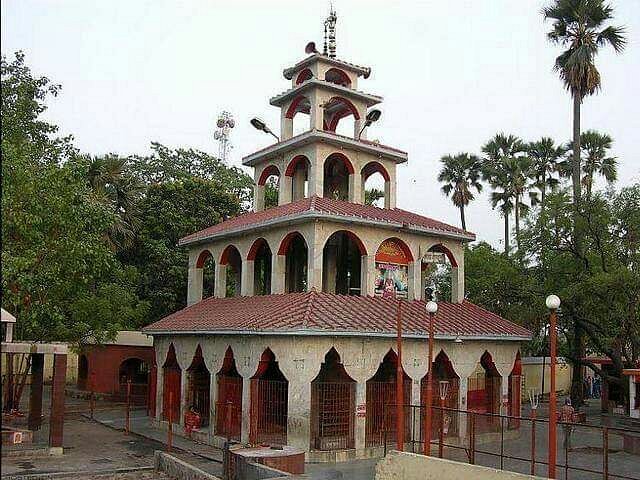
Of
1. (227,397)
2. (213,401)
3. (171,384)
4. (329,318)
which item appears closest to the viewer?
(329,318)

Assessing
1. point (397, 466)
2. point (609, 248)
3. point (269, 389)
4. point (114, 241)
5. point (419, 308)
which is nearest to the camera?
point (397, 466)

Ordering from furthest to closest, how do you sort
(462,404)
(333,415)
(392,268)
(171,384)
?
(171,384) → (392,268) → (462,404) → (333,415)

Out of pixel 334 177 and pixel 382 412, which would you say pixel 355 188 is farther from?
pixel 382 412

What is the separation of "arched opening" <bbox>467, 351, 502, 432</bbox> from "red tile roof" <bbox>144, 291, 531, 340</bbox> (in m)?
1.20

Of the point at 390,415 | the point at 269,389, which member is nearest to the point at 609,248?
the point at 390,415

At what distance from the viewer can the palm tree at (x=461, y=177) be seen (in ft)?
168

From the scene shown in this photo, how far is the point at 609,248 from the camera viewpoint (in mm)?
29297

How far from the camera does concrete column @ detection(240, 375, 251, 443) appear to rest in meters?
20.6

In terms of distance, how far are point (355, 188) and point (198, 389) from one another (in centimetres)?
862

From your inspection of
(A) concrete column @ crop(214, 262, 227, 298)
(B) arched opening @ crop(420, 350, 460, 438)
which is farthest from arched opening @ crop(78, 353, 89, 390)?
(B) arched opening @ crop(420, 350, 460, 438)

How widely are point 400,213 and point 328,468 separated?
10125 mm

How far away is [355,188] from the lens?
25.3m

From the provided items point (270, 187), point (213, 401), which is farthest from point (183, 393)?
point (270, 187)

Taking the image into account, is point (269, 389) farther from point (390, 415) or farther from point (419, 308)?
point (419, 308)
